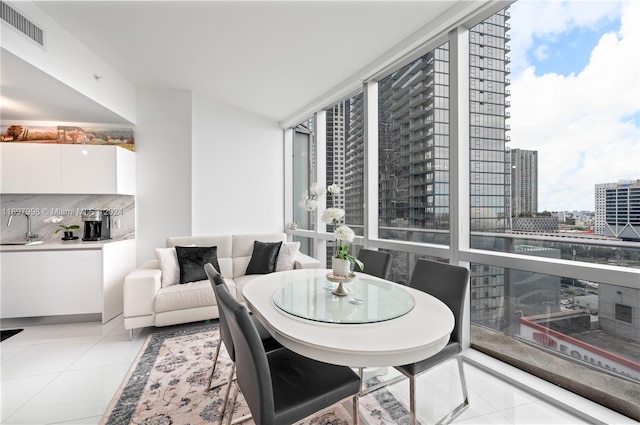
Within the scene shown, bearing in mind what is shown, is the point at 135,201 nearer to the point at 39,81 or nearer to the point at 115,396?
the point at 39,81

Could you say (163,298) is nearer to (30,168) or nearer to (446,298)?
(30,168)

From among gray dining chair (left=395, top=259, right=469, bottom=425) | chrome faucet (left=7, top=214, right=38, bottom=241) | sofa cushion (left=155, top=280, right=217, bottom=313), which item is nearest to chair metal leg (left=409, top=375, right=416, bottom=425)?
gray dining chair (left=395, top=259, right=469, bottom=425)

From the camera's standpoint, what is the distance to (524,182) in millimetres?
2264

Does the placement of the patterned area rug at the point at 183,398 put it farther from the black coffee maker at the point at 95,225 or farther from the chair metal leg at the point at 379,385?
the black coffee maker at the point at 95,225

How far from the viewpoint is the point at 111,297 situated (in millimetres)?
3566

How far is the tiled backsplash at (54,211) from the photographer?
148 inches

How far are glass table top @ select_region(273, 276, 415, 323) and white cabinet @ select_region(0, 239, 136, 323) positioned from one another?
8.87ft

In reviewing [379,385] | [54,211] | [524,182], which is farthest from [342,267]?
[54,211]

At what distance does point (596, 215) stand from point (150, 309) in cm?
382

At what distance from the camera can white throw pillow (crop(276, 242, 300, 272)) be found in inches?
154

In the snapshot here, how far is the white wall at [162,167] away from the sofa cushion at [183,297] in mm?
1328

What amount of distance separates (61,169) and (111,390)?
285 cm

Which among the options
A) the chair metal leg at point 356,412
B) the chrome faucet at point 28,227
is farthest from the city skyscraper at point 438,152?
the chrome faucet at point 28,227

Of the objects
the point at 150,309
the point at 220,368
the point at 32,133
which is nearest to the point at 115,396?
the point at 220,368
